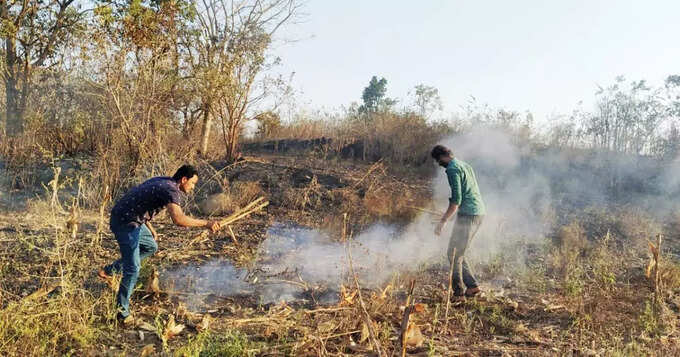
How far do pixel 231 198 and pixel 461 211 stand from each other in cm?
508

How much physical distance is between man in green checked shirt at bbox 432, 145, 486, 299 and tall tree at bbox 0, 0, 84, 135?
11.1 m

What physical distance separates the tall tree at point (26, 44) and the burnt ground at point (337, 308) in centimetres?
614

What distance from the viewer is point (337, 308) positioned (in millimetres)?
3266

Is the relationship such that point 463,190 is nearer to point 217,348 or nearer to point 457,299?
point 457,299

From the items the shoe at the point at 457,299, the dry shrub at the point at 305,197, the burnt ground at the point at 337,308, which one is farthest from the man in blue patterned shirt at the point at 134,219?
the dry shrub at the point at 305,197

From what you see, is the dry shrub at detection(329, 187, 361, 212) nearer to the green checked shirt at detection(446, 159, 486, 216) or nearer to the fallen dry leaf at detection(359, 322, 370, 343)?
the green checked shirt at detection(446, 159, 486, 216)

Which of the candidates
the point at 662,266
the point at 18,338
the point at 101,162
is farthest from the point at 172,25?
the point at 662,266

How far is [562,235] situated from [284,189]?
18.2 ft

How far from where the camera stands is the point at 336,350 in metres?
3.37

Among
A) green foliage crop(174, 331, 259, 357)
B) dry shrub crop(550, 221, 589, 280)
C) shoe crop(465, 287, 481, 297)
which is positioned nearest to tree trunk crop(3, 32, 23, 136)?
green foliage crop(174, 331, 259, 357)

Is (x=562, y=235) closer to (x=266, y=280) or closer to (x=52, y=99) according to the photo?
(x=266, y=280)

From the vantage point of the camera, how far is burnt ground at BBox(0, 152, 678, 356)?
3.38 metres

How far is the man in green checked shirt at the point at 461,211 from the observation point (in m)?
4.63

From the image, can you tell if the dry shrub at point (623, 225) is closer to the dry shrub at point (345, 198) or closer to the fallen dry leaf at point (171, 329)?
the dry shrub at point (345, 198)
